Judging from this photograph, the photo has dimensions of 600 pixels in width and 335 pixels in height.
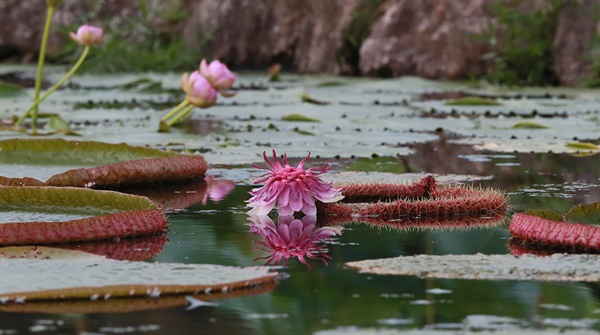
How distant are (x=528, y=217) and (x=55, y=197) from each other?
0.96m

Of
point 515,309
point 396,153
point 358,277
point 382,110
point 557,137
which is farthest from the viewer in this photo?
point 382,110

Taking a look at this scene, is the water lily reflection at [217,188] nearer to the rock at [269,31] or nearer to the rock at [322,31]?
the rock at [322,31]

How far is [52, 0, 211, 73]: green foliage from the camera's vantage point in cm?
953

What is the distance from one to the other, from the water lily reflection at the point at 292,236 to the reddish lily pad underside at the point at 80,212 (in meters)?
0.22

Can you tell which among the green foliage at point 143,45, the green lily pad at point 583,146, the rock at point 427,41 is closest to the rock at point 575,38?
the rock at point 427,41

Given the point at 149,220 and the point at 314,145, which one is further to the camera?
the point at 314,145

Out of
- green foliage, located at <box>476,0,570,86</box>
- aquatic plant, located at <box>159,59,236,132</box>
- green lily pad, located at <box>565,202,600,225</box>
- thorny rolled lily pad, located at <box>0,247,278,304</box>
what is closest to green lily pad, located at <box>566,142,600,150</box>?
aquatic plant, located at <box>159,59,236,132</box>

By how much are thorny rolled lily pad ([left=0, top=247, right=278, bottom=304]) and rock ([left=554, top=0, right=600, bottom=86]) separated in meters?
6.02

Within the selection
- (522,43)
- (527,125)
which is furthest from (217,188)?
(522,43)

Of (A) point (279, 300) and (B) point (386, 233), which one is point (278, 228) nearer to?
(B) point (386, 233)

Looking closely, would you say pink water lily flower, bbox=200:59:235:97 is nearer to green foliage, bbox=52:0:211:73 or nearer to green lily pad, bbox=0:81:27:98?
green lily pad, bbox=0:81:27:98

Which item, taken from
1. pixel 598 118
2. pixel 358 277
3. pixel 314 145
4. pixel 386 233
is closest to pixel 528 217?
pixel 386 233

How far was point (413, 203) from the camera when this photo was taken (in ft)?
8.50

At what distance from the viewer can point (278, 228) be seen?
245 cm
